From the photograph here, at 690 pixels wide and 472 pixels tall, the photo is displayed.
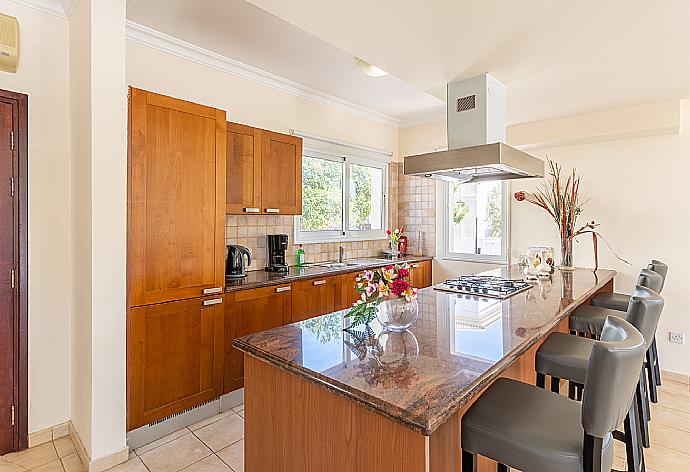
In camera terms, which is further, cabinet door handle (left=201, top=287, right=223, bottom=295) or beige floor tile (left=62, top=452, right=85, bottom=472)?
cabinet door handle (left=201, top=287, right=223, bottom=295)

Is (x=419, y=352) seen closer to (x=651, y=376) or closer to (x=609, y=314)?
(x=609, y=314)

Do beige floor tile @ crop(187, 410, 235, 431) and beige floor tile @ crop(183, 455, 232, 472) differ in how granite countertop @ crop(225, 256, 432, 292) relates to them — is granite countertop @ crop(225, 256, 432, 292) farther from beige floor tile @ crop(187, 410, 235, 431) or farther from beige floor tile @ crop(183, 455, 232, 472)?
beige floor tile @ crop(183, 455, 232, 472)

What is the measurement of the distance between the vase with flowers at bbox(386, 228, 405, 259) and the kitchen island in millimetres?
3169

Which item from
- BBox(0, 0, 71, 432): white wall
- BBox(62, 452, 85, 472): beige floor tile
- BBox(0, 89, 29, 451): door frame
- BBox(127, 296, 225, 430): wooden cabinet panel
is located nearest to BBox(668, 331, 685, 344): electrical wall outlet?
BBox(127, 296, 225, 430): wooden cabinet panel

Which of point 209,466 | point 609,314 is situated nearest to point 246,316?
point 209,466

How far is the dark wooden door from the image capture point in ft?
7.57

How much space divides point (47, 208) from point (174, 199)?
80 cm

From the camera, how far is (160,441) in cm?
250

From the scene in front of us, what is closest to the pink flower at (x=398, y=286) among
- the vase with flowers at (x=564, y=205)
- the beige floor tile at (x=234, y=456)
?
the beige floor tile at (x=234, y=456)

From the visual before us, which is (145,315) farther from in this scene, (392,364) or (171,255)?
(392,364)

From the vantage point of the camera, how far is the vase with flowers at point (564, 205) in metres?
3.81

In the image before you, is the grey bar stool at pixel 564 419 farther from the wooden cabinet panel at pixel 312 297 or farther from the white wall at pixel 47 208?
the white wall at pixel 47 208

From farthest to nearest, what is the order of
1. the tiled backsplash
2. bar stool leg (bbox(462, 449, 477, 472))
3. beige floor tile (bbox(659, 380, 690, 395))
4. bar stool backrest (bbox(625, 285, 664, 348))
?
the tiled backsplash
beige floor tile (bbox(659, 380, 690, 395))
bar stool backrest (bbox(625, 285, 664, 348))
bar stool leg (bbox(462, 449, 477, 472))

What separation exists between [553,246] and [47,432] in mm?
4612
